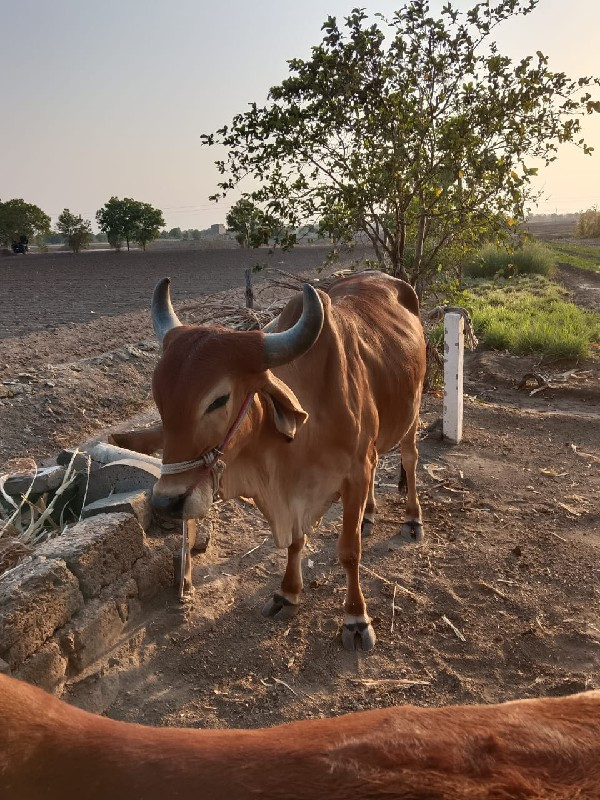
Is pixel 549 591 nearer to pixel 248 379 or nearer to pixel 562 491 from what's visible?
pixel 562 491

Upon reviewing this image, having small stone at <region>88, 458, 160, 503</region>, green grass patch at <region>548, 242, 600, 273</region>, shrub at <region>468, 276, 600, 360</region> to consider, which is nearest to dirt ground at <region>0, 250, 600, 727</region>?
small stone at <region>88, 458, 160, 503</region>

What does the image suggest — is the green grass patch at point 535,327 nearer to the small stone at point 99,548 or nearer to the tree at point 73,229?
the small stone at point 99,548

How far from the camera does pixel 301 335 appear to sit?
3.21 m

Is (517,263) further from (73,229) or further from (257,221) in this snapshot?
(73,229)

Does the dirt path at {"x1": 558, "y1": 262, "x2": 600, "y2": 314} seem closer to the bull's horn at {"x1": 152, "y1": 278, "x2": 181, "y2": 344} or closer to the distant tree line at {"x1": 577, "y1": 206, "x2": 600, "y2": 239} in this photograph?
the bull's horn at {"x1": 152, "y1": 278, "x2": 181, "y2": 344}

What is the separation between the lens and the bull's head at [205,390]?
3023 millimetres

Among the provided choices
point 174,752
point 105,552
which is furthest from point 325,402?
point 174,752

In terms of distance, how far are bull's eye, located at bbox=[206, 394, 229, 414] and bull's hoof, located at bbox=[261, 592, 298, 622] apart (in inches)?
71.6

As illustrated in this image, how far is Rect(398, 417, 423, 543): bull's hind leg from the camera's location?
5.51 metres

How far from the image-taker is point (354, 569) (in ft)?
14.0

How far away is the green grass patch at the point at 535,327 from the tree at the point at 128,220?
56.0m

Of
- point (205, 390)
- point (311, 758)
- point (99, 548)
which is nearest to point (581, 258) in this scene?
point (99, 548)

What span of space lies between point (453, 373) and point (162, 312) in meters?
4.32

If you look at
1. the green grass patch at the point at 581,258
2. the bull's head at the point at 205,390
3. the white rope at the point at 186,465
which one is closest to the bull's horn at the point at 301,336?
the bull's head at the point at 205,390
